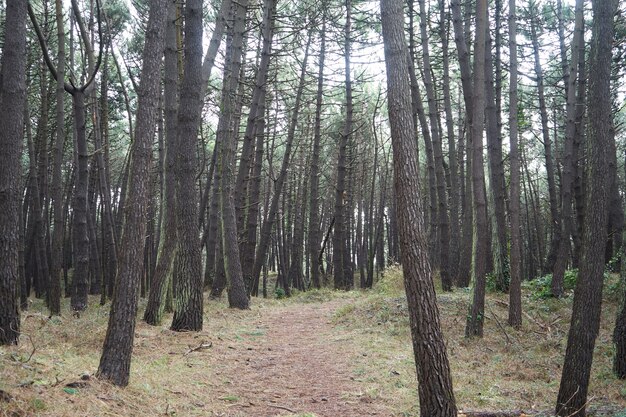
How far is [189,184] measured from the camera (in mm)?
8883

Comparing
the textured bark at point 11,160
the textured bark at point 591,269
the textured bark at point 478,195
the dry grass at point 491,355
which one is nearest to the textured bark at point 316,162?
the dry grass at point 491,355

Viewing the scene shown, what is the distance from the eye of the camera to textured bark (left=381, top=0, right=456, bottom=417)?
4.57 m

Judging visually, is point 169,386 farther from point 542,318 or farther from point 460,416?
point 542,318

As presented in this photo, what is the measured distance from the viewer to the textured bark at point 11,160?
582 cm

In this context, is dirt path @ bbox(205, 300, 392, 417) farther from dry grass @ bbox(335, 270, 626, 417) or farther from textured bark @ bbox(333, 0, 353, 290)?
textured bark @ bbox(333, 0, 353, 290)

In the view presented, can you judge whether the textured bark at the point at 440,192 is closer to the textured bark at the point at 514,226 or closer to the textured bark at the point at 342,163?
the textured bark at the point at 514,226

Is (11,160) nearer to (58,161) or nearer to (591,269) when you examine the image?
(58,161)

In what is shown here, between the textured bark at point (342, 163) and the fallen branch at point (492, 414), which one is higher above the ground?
the textured bark at point (342, 163)

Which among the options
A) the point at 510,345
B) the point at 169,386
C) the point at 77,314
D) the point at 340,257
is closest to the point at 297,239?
the point at 340,257

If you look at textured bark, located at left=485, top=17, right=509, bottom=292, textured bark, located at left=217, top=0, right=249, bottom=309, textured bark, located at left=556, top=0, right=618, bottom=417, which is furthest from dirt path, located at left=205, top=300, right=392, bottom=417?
textured bark, located at left=485, top=17, right=509, bottom=292

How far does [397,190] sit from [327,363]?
4110 mm

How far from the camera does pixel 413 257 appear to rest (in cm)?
466

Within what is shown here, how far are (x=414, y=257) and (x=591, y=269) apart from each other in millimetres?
2170

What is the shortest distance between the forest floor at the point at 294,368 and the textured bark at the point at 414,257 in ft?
3.48
